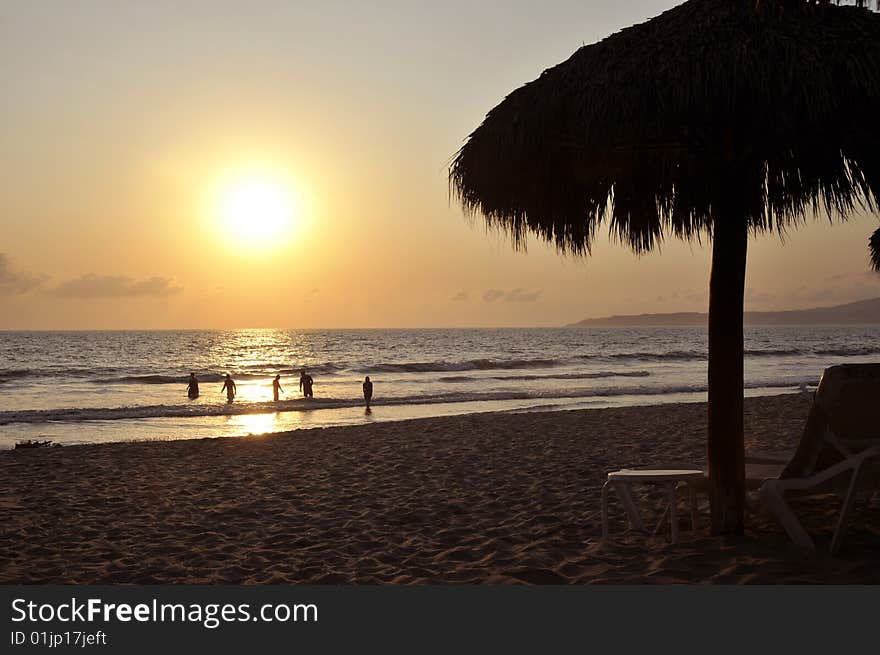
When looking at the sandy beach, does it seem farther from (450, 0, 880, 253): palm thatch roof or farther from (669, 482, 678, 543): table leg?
(450, 0, 880, 253): palm thatch roof

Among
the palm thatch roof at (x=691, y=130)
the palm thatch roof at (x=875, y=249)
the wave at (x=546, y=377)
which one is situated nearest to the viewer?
the palm thatch roof at (x=691, y=130)

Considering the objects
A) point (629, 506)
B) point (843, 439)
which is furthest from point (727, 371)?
point (629, 506)

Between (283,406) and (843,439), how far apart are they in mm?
25555

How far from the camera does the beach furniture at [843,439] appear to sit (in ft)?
15.3

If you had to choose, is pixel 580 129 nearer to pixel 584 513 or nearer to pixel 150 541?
pixel 584 513

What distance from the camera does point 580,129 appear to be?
4.88 meters

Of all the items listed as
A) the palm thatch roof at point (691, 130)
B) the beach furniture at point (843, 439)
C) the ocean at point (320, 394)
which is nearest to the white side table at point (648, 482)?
the beach furniture at point (843, 439)

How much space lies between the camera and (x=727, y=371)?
5398 millimetres

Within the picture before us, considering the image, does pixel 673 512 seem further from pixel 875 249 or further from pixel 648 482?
pixel 875 249

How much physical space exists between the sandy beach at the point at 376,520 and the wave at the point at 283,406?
13014 mm

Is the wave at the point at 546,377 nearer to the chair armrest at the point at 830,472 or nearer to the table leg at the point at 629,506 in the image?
the table leg at the point at 629,506

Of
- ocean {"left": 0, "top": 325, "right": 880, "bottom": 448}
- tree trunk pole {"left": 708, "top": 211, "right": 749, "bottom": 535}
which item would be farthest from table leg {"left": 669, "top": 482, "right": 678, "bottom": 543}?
ocean {"left": 0, "top": 325, "right": 880, "bottom": 448}

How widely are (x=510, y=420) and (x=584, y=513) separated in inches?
370

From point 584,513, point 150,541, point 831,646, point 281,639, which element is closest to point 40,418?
point 150,541
